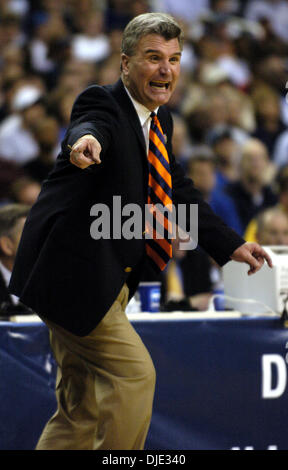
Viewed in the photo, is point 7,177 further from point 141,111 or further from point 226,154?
point 141,111

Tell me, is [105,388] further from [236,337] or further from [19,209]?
[19,209]

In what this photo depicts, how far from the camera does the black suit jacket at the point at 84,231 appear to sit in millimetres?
2385

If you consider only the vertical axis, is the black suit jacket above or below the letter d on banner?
above

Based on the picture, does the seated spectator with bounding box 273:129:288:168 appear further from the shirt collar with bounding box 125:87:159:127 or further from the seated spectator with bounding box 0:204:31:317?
the shirt collar with bounding box 125:87:159:127

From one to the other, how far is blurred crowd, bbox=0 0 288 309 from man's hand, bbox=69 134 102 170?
2486 mm

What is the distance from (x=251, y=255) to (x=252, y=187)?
3.32 meters

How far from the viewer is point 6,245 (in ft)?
11.9

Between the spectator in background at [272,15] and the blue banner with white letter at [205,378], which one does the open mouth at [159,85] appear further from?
the spectator in background at [272,15]

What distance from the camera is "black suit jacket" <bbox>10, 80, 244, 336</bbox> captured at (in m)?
2.38

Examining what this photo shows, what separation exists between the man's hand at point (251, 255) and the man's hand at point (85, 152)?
75 cm

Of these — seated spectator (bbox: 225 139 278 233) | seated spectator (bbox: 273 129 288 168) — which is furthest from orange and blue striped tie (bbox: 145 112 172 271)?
seated spectator (bbox: 273 129 288 168)

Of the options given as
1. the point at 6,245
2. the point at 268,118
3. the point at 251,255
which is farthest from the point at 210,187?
the point at 251,255

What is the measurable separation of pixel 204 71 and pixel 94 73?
3.88 feet

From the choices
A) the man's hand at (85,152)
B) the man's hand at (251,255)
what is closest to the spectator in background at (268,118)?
the man's hand at (251,255)
